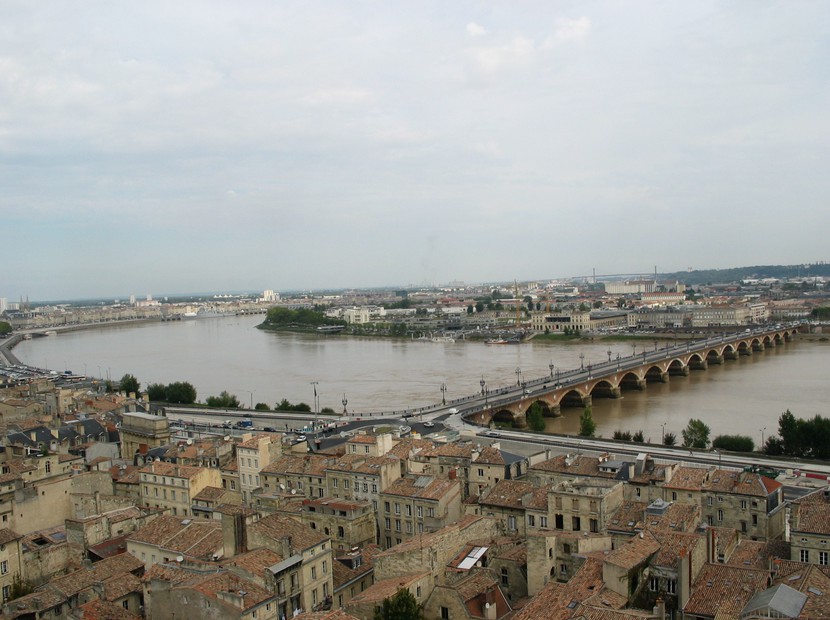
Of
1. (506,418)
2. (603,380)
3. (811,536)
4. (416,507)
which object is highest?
(811,536)

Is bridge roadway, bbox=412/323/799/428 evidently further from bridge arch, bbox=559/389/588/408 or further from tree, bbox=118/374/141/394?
tree, bbox=118/374/141/394

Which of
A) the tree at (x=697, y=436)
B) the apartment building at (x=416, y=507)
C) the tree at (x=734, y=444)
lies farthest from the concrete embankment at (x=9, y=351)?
the apartment building at (x=416, y=507)

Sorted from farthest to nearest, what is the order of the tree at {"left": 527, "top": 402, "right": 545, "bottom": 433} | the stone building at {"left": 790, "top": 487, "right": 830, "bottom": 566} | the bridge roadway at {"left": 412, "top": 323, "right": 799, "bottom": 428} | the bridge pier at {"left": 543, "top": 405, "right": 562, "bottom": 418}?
the bridge pier at {"left": 543, "top": 405, "right": 562, "bottom": 418} < the bridge roadway at {"left": 412, "top": 323, "right": 799, "bottom": 428} < the tree at {"left": 527, "top": 402, "right": 545, "bottom": 433} < the stone building at {"left": 790, "top": 487, "right": 830, "bottom": 566}

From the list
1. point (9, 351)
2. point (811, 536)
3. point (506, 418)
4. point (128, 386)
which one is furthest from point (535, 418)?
point (9, 351)

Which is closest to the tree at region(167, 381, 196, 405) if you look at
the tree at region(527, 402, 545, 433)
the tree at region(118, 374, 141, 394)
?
the tree at region(118, 374, 141, 394)

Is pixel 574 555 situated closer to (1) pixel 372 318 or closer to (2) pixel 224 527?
(2) pixel 224 527

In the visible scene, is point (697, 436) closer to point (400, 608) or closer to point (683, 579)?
point (683, 579)

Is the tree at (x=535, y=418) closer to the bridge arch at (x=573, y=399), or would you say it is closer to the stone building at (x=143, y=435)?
the bridge arch at (x=573, y=399)
